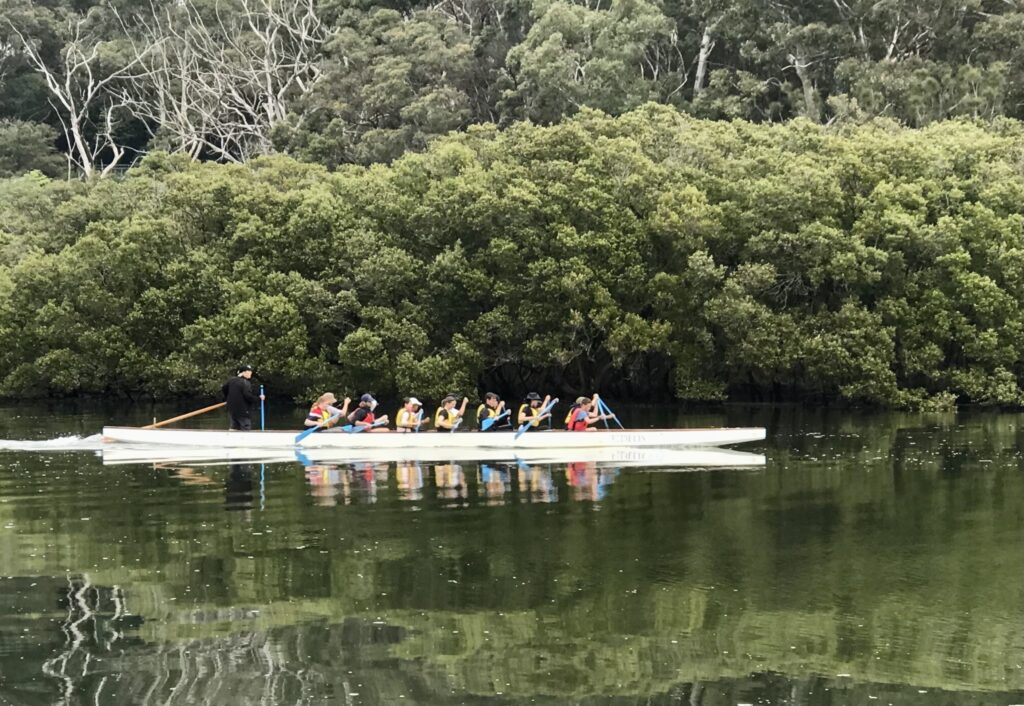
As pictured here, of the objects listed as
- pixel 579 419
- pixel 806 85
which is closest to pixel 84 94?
pixel 806 85

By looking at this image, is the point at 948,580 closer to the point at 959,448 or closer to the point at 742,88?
the point at 959,448

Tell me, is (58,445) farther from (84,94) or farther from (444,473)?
(84,94)

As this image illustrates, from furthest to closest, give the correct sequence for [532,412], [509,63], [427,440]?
1. [509,63]
2. [532,412]
3. [427,440]

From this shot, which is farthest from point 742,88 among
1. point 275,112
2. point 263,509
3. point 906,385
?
point 263,509

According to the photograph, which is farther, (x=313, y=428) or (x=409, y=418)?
(x=409, y=418)

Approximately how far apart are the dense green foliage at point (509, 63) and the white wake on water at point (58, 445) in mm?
29242

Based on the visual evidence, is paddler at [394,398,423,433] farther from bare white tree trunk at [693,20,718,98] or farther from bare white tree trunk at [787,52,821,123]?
bare white tree trunk at [693,20,718,98]

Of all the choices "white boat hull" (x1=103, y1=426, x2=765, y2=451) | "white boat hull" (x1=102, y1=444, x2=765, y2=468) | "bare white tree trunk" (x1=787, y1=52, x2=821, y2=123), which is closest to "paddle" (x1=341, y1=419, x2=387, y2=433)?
"white boat hull" (x1=103, y1=426, x2=765, y2=451)

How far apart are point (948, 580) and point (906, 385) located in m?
35.4

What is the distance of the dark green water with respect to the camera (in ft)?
46.7

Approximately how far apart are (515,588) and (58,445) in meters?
22.4

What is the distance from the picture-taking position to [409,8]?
90688 mm

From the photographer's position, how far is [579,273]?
53.0m

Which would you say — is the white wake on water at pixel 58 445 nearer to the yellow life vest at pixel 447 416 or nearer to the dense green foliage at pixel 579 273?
the yellow life vest at pixel 447 416
